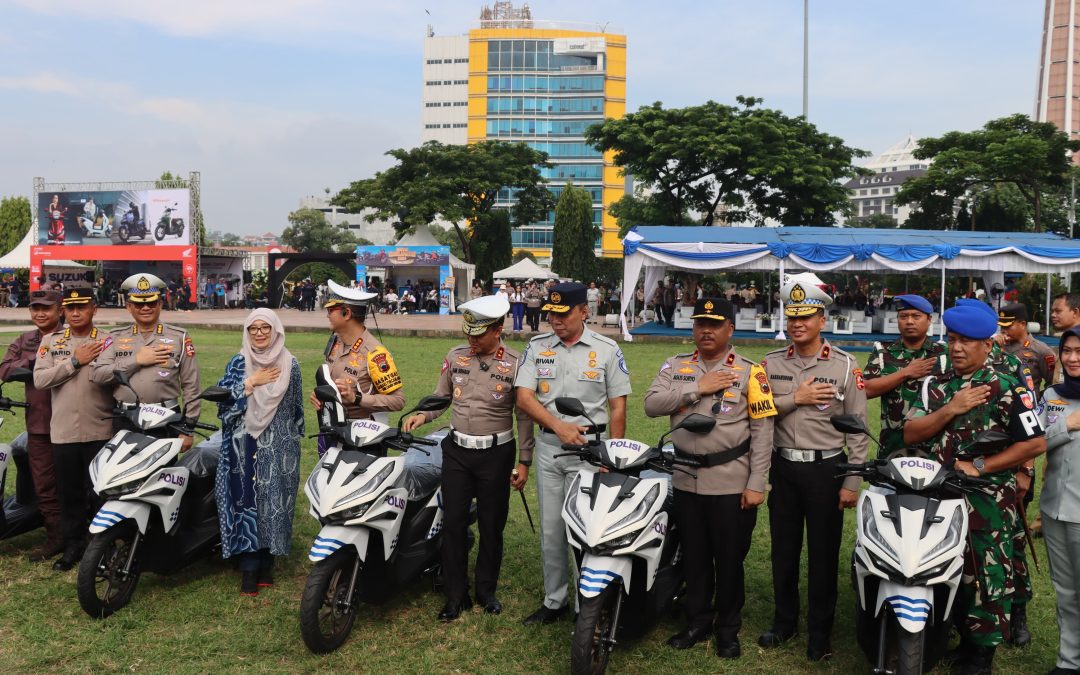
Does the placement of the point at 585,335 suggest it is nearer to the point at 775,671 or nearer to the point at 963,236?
the point at 775,671

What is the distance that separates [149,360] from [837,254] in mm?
17125

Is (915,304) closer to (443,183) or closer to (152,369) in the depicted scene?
(152,369)

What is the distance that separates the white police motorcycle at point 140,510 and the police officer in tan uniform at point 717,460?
2341mm

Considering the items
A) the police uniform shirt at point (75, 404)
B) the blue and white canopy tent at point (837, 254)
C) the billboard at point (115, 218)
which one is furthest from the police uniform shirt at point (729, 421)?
the billboard at point (115, 218)

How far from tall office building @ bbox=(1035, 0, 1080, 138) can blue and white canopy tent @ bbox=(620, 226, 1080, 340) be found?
105851 mm

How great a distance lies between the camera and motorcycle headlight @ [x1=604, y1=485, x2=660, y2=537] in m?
3.54

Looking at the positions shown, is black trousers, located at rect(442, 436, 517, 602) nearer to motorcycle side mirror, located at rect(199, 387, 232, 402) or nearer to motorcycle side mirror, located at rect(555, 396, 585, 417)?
motorcycle side mirror, located at rect(555, 396, 585, 417)

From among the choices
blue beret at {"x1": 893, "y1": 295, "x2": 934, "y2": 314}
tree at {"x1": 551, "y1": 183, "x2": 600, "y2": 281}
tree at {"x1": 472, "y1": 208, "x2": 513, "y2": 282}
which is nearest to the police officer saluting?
blue beret at {"x1": 893, "y1": 295, "x2": 934, "y2": 314}

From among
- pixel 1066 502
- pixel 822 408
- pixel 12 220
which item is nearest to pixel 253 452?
pixel 822 408

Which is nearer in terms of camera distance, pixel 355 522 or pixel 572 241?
pixel 355 522

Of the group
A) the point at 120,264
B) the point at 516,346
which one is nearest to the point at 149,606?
the point at 516,346

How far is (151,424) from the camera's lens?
175 inches

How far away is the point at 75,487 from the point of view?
16.5ft

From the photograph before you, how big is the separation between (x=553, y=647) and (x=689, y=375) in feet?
4.66
